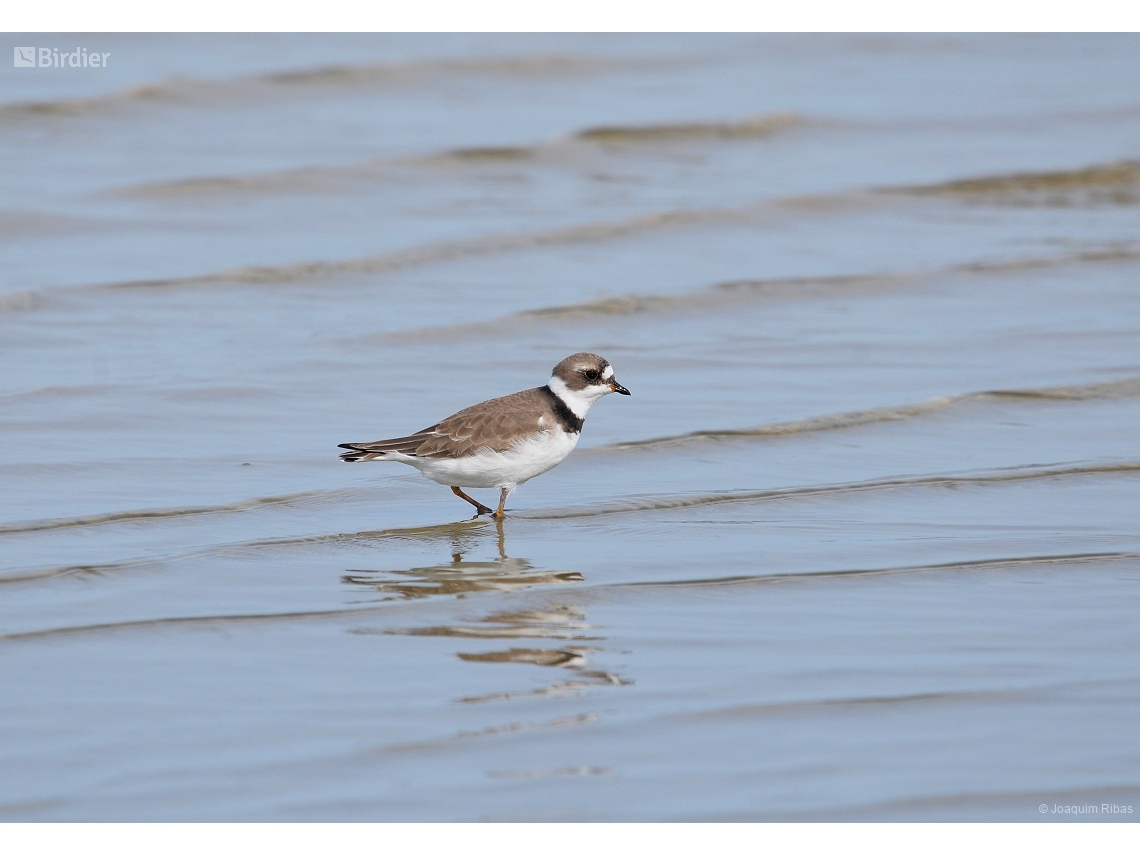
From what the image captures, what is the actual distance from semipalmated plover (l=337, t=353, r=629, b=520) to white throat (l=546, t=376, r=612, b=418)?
0.05m

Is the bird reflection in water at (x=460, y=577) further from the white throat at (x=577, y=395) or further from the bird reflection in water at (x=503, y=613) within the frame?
the white throat at (x=577, y=395)

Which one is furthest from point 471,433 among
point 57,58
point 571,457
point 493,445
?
point 57,58

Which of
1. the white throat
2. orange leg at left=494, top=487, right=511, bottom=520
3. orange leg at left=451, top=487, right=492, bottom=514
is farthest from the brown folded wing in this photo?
orange leg at left=451, top=487, right=492, bottom=514

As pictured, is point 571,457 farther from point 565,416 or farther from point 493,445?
point 493,445

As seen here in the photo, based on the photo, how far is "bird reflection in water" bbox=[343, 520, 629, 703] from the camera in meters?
6.13

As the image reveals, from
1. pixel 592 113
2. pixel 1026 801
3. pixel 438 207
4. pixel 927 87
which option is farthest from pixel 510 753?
pixel 927 87

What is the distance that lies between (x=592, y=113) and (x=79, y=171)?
657 centimetres

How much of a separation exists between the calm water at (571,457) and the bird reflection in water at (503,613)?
0.09 ft

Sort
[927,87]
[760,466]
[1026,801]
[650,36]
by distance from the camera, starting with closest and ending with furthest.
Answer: [1026,801] < [760,466] < [927,87] < [650,36]

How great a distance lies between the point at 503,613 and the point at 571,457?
285cm

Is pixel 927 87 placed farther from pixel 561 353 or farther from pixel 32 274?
pixel 32 274

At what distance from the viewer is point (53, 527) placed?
7766 mm

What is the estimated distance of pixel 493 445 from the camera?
809 centimetres

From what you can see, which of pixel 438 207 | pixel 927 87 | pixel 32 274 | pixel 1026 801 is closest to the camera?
pixel 1026 801
